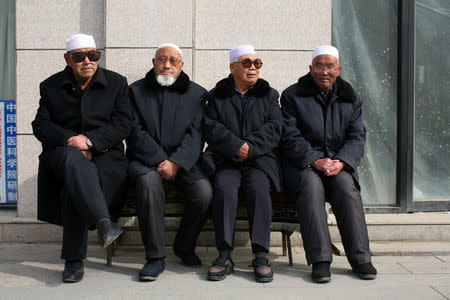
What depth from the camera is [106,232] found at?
356cm

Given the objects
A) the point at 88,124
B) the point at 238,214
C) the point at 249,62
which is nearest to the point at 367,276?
the point at 238,214

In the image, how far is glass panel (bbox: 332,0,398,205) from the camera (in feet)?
19.1

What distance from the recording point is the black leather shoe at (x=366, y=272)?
12.5ft

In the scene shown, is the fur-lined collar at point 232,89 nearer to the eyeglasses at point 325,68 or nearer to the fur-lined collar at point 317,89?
the fur-lined collar at point 317,89

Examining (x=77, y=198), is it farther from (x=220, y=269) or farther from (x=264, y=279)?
(x=264, y=279)

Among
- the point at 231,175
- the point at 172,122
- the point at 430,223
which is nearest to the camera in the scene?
the point at 231,175

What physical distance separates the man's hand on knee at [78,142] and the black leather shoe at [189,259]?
1143 millimetres

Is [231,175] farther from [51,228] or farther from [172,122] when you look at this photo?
[51,228]

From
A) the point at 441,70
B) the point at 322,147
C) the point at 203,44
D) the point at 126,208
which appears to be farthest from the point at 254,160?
the point at 441,70

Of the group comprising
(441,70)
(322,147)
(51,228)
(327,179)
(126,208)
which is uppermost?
(441,70)

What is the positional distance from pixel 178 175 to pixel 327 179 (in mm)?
1230

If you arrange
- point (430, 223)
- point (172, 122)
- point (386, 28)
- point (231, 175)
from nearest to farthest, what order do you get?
point (231, 175)
point (172, 122)
point (430, 223)
point (386, 28)

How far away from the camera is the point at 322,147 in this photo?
4.28m

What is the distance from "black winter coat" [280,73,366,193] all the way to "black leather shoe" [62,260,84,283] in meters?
1.75
